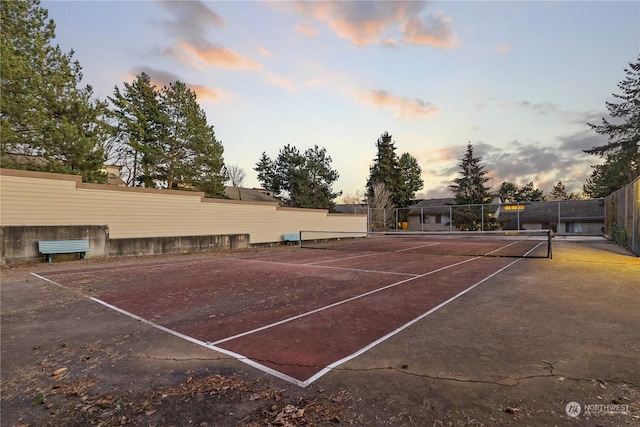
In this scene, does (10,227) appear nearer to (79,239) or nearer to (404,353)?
(79,239)

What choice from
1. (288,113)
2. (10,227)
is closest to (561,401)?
(10,227)

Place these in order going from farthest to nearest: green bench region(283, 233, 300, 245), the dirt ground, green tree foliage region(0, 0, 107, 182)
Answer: green bench region(283, 233, 300, 245) → green tree foliage region(0, 0, 107, 182) → the dirt ground

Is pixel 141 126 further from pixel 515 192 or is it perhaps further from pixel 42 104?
pixel 515 192

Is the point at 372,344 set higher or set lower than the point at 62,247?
lower

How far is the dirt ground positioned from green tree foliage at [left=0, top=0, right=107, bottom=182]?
1382cm

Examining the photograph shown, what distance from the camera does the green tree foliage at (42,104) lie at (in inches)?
551

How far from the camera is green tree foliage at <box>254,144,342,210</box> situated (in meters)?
39.9

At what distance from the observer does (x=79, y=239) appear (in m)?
12.5

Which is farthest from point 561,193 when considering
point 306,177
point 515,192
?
point 306,177

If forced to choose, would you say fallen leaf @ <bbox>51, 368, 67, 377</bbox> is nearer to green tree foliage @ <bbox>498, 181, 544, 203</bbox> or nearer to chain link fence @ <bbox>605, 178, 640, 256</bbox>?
chain link fence @ <bbox>605, 178, 640, 256</bbox>

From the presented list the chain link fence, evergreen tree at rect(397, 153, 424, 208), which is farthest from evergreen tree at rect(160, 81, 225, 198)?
evergreen tree at rect(397, 153, 424, 208)

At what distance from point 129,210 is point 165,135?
44.5 feet

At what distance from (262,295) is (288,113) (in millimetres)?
14374

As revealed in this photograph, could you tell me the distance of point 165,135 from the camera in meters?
25.5
